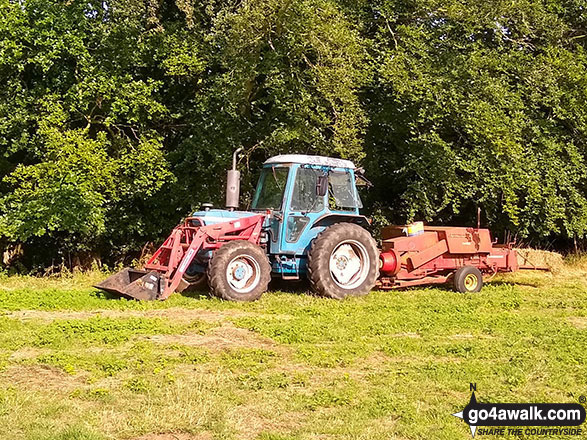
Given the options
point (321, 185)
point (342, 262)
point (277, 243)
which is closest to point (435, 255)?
point (342, 262)

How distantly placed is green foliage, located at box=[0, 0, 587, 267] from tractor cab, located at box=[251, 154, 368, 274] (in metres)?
1.83

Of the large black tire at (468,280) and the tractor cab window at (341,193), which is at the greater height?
the tractor cab window at (341,193)

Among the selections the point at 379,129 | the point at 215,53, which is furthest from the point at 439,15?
the point at 215,53

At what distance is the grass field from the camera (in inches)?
178

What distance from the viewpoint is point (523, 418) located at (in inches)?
187

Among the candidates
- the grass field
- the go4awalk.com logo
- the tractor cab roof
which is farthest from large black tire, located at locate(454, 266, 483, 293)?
the go4awalk.com logo

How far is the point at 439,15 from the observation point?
14633 millimetres

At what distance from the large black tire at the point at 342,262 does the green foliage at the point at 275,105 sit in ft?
9.07

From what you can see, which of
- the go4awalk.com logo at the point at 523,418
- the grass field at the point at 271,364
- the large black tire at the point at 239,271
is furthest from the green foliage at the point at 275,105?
the go4awalk.com logo at the point at 523,418

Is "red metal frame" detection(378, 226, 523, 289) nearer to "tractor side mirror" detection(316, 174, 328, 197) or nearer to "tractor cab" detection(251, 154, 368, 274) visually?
"tractor cab" detection(251, 154, 368, 274)

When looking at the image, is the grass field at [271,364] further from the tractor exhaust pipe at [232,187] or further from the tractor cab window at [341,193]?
the tractor cab window at [341,193]

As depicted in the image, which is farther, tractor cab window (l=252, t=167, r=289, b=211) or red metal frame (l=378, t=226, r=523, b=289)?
red metal frame (l=378, t=226, r=523, b=289)

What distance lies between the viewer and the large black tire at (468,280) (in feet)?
37.2

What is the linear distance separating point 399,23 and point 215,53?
4.47 meters
